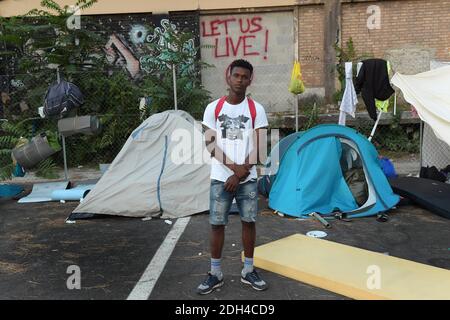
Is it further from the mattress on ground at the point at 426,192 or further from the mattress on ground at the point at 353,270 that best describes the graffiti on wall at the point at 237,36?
the mattress on ground at the point at 353,270

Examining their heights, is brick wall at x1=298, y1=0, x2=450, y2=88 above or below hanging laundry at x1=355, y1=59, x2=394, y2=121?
above

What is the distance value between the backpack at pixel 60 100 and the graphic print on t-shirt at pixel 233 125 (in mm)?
4649

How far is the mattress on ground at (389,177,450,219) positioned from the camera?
6.14 meters

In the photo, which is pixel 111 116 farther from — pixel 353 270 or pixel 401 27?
pixel 401 27

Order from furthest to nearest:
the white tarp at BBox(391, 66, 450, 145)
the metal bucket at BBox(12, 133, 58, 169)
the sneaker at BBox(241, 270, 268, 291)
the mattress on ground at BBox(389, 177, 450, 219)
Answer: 1. the metal bucket at BBox(12, 133, 58, 169)
2. the mattress on ground at BBox(389, 177, 450, 219)
3. the white tarp at BBox(391, 66, 450, 145)
4. the sneaker at BBox(241, 270, 268, 291)

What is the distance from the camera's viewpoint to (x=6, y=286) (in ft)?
13.9

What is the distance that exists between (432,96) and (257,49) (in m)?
6.80

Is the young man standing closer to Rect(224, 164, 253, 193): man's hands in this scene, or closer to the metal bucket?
Rect(224, 164, 253, 193): man's hands

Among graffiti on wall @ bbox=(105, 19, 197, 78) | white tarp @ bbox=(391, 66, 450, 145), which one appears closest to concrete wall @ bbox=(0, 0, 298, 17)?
graffiti on wall @ bbox=(105, 19, 197, 78)

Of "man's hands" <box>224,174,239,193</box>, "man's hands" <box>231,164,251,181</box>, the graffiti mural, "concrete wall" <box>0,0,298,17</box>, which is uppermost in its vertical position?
"concrete wall" <box>0,0,298,17</box>

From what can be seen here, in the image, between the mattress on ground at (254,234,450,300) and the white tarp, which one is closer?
the mattress on ground at (254,234,450,300)

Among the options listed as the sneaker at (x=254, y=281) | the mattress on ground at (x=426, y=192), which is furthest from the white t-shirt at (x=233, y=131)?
the mattress on ground at (x=426, y=192)

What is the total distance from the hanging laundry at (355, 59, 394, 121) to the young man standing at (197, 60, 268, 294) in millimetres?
4313

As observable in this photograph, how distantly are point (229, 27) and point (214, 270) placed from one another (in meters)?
9.26
